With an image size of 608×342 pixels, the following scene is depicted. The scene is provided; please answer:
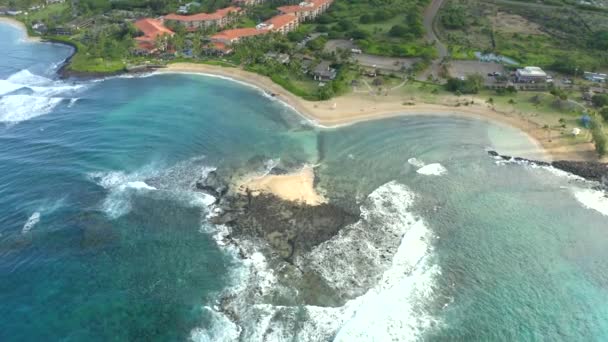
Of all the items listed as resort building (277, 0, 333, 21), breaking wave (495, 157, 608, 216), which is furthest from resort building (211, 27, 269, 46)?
breaking wave (495, 157, 608, 216)

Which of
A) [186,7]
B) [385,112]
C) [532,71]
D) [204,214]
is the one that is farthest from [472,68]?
[186,7]

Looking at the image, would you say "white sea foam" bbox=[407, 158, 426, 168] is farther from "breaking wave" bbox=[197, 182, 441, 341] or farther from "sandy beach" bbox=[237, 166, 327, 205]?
"sandy beach" bbox=[237, 166, 327, 205]

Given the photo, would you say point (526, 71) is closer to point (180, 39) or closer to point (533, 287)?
point (533, 287)

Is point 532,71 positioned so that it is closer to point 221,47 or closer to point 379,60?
point 379,60

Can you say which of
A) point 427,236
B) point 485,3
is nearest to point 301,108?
point 427,236

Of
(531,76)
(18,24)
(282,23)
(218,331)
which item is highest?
(282,23)

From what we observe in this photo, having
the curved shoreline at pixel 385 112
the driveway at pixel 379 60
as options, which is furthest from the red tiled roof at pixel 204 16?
the curved shoreline at pixel 385 112

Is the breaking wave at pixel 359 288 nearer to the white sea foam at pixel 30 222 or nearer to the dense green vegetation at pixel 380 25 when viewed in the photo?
the white sea foam at pixel 30 222
